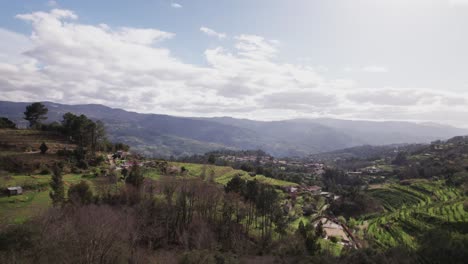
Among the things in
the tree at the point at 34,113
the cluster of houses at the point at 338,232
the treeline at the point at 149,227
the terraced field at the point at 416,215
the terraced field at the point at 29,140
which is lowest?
the cluster of houses at the point at 338,232

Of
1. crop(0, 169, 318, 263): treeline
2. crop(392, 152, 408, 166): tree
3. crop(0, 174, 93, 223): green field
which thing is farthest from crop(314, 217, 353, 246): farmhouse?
crop(392, 152, 408, 166): tree

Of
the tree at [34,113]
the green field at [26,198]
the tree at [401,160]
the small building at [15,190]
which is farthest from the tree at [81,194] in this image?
the tree at [401,160]

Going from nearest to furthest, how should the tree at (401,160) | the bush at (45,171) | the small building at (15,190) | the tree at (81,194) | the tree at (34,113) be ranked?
the tree at (81,194), the small building at (15,190), the bush at (45,171), the tree at (34,113), the tree at (401,160)

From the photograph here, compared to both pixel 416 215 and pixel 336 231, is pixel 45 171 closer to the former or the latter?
pixel 336 231

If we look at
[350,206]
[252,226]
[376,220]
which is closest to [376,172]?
[350,206]

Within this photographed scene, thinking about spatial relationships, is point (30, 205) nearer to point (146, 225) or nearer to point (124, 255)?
point (146, 225)

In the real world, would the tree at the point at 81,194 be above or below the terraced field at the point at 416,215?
above

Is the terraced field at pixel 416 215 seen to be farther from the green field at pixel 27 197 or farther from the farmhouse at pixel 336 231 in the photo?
the green field at pixel 27 197

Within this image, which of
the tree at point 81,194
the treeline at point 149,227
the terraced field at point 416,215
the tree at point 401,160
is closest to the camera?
the treeline at point 149,227
